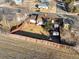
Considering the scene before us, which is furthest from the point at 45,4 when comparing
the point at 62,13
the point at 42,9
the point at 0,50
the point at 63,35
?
the point at 0,50

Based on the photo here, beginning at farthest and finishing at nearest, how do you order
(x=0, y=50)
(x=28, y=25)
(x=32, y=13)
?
(x=32, y=13) < (x=28, y=25) < (x=0, y=50)

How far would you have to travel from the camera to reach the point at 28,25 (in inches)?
744

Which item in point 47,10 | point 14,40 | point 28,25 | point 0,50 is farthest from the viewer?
point 47,10

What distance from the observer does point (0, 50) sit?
1515 centimetres

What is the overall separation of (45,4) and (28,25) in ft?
19.0

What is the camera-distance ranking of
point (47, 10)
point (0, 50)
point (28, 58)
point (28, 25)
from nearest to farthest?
point (28, 58) → point (0, 50) → point (28, 25) → point (47, 10)

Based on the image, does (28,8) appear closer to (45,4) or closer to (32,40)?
(45,4)

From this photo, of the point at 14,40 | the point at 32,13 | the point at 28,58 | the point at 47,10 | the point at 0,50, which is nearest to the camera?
the point at 28,58

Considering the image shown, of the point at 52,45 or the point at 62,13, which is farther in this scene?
the point at 62,13

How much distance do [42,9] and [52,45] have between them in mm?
8110

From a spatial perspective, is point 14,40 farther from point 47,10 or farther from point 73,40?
point 47,10

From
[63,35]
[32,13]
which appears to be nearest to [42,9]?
[32,13]

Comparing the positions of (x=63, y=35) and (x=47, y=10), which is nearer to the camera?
(x=63, y=35)

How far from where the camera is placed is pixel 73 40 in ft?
53.1
